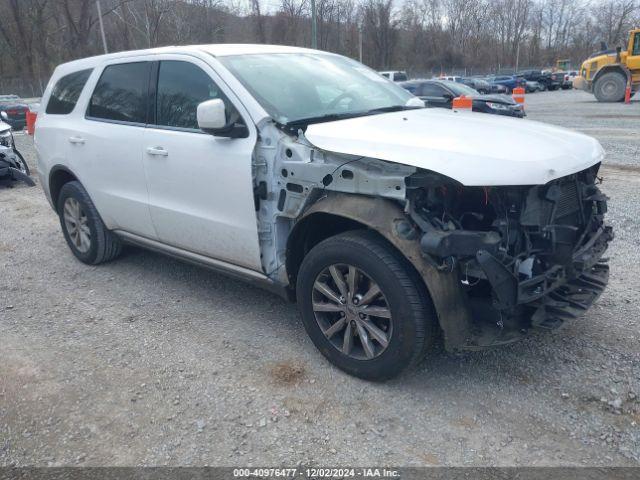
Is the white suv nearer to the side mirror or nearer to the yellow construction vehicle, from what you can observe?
the side mirror

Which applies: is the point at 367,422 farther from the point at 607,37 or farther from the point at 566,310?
the point at 607,37

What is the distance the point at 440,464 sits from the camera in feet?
8.41

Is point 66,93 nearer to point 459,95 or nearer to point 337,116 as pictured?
point 337,116

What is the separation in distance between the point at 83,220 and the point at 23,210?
3.49m

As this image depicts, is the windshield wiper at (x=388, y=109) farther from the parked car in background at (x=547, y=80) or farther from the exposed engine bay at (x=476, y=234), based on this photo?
the parked car in background at (x=547, y=80)

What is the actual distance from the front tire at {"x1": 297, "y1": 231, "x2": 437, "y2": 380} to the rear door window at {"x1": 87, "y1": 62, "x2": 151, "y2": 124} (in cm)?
205

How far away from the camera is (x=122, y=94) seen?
4539 mm

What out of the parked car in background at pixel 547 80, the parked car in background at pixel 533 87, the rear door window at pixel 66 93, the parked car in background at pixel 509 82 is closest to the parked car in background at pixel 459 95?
the rear door window at pixel 66 93

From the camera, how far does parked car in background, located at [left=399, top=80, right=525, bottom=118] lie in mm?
15016

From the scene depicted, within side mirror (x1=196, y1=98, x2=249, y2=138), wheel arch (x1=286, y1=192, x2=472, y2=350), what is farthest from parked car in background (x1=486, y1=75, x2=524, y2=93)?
wheel arch (x1=286, y1=192, x2=472, y2=350)

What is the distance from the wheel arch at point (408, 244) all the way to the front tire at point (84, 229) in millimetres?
2709

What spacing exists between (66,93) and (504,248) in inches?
174

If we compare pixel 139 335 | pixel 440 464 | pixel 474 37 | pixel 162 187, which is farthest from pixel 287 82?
pixel 474 37

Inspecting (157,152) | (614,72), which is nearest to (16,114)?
(157,152)
